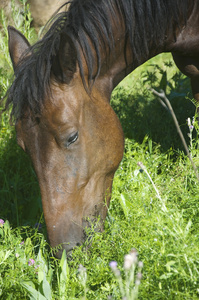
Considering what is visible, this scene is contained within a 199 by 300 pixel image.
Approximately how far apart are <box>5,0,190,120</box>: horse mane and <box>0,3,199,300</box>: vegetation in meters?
0.86

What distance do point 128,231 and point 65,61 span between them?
118cm

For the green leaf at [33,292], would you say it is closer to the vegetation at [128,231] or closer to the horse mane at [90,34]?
the vegetation at [128,231]

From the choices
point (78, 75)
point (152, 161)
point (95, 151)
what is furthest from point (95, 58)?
point (152, 161)

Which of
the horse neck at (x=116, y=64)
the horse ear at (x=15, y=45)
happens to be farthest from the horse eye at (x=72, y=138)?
the horse ear at (x=15, y=45)

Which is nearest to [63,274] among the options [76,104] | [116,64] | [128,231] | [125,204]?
[128,231]

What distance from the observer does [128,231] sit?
8.71 ft

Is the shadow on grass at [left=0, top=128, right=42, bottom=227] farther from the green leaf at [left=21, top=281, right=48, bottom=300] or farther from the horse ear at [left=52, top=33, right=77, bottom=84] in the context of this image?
the horse ear at [left=52, top=33, right=77, bottom=84]

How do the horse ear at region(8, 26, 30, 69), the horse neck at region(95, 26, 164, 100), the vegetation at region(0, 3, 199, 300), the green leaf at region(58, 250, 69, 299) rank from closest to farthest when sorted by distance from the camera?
the vegetation at region(0, 3, 199, 300) → the green leaf at region(58, 250, 69, 299) → the horse neck at region(95, 26, 164, 100) → the horse ear at region(8, 26, 30, 69)

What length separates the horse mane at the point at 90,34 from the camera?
2.73m

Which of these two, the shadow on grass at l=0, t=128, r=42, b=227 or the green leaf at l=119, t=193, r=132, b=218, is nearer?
the green leaf at l=119, t=193, r=132, b=218

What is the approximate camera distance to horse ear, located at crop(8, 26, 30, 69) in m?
3.26

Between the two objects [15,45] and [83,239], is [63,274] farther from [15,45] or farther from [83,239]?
[15,45]

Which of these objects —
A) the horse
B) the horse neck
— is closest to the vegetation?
the horse

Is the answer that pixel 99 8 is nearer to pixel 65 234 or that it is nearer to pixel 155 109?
pixel 65 234
